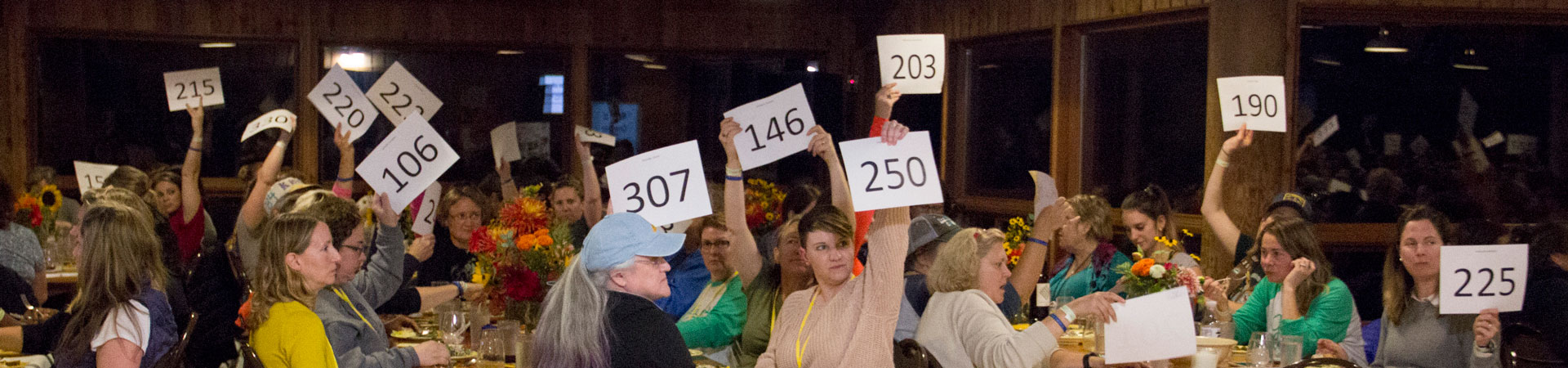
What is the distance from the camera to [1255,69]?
16.9ft

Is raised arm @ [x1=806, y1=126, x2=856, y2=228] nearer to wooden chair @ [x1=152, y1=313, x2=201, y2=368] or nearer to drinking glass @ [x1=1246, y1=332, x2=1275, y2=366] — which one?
drinking glass @ [x1=1246, y1=332, x2=1275, y2=366]

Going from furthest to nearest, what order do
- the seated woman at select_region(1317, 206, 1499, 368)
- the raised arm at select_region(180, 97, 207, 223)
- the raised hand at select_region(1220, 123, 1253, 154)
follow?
the raised arm at select_region(180, 97, 207, 223)
the raised hand at select_region(1220, 123, 1253, 154)
the seated woman at select_region(1317, 206, 1499, 368)

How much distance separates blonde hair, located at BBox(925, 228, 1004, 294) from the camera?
10.7 ft

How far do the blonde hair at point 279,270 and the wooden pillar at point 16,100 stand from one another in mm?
5713

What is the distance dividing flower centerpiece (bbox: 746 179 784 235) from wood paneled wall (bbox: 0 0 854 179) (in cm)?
243

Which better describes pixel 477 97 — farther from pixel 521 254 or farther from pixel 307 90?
pixel 521 254

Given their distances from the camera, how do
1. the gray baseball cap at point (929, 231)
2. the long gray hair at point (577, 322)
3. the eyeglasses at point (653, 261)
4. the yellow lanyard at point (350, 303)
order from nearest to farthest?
the long gray hair at point (577, 322), the eyeglasses at point (653, 261), the yellow lanyard at point (350, 303), the gray baseball cap at point (929, 231)

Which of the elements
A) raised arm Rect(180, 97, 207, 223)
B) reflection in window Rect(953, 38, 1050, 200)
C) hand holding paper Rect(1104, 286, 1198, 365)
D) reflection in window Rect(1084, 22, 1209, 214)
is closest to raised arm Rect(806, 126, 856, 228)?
hand holding paper Rect(1104, 286, 1198, 365)

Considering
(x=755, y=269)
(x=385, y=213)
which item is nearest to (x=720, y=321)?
(x=755, y=269)

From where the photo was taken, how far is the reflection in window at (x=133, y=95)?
7.65 metres

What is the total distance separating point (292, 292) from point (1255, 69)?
3.99m

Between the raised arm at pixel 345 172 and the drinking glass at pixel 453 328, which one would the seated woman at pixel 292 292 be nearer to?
the drinking glass at pixel 453 328

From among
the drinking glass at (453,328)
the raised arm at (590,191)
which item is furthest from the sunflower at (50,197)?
the drinking glass at (453,328)

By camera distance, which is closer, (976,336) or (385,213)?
(976,336)
